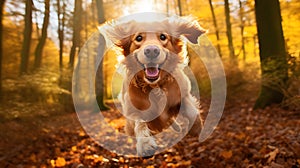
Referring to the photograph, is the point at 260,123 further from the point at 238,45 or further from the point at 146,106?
the point at 238,45

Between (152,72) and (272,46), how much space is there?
8102mm

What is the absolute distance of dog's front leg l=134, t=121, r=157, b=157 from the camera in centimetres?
256

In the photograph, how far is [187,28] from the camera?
2.41 metres

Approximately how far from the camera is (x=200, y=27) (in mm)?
2418

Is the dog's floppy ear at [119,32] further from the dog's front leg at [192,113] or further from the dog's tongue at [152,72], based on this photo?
the dog's front leg at [192,113]

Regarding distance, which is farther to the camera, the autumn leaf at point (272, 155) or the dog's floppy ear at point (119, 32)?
the autumn leaf at point (272, 155)

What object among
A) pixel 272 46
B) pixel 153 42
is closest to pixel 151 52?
pixel 153 42

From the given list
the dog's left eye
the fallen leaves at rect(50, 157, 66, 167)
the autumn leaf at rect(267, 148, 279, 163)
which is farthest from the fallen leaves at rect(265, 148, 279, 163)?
the fallen leaves at rect(50, 157, 66, 167)

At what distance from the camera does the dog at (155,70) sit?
6.90ft

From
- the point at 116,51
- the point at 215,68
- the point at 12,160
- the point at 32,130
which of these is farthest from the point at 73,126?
the point at 116,51

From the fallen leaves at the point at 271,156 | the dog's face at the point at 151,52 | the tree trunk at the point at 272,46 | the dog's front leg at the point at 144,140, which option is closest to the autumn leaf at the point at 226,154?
the fallen leaves at the point at 271,156

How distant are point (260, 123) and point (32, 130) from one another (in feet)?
18.9

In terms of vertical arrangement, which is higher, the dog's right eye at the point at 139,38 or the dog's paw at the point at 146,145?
the dog's right eye at the point at 139,38

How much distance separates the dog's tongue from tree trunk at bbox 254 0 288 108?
7273mm
